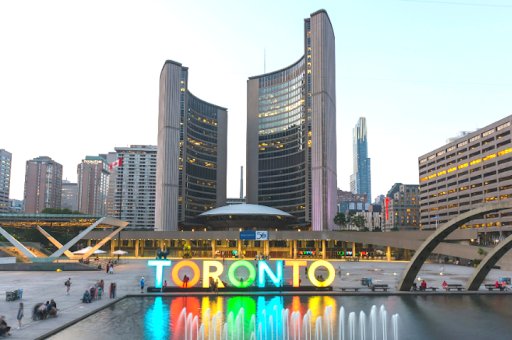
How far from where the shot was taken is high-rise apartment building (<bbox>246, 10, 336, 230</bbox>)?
153 m

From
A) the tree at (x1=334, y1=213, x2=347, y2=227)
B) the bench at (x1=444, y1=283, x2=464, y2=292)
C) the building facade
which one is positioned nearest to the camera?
the bench at (x1=444, y1=283, x2=464, y2=292)

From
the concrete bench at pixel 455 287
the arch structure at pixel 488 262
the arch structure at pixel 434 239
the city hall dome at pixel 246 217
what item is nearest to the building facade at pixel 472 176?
the city hall dome at pixel 246 217

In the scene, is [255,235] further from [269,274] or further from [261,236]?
[269,274]

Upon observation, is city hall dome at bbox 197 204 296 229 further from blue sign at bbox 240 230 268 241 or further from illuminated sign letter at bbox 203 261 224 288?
illuminated sign letter at bbox 203 261 224 288

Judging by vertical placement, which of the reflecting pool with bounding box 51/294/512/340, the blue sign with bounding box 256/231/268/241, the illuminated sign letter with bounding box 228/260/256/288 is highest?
the blue sign with bounding box 256/231/268/241

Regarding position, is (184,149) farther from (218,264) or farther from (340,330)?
(340,330)

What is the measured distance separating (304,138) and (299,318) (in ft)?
486

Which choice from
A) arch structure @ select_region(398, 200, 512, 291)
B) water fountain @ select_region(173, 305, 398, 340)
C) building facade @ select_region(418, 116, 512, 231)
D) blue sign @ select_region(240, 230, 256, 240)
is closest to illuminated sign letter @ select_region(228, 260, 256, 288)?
water fountain @ select_region(173, 305, 398, 340)

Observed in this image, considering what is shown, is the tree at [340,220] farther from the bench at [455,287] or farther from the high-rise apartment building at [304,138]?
the bench at [455,287]

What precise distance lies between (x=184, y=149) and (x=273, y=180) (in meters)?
40.8

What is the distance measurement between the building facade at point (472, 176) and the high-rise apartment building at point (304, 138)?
136 ft

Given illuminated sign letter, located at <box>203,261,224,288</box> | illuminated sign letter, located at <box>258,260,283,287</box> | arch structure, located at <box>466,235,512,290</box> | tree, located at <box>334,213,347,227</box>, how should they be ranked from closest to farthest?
illuminated sign letter, located at <box>203,261,224,288</box> → illuminated sign letter, located at <box>258,260,283,287</box> → arch structure, located at <box>466,235,512,290</box> → tree, located at <box>334,213,347,227</box>

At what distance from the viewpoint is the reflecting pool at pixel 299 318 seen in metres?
22.1

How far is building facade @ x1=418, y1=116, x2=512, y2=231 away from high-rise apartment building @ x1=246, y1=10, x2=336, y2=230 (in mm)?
41333
